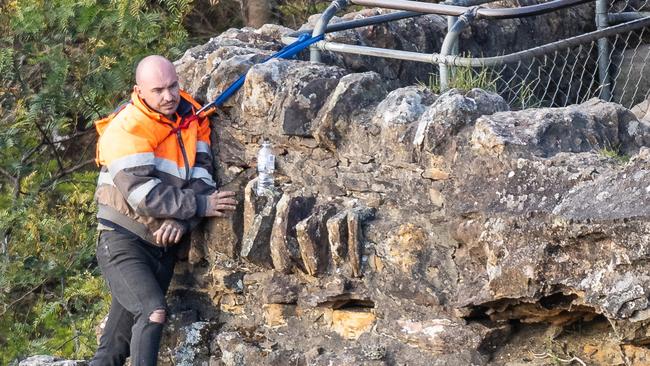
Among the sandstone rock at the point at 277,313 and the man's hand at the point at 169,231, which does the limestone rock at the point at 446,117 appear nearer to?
the sandstone rock at the point at 277,313

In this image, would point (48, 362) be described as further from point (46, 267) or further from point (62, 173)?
point (62, 173)

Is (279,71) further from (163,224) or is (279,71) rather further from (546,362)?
(546,362)

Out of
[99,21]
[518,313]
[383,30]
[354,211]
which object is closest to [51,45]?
[99,21]

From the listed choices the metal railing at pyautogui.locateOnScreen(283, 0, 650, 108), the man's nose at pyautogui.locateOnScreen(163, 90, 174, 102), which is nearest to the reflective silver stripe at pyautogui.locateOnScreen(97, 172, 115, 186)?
the man's nose at pyautogui.locateOnScreen(163, 90, 174, 102)

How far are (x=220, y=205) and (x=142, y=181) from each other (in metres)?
0.38

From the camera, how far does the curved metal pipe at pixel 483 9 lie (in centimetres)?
570

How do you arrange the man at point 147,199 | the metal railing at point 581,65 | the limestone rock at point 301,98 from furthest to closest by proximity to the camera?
the metal railing at point 581,65
the man at point 147,199
the limestone rock at point 301,98

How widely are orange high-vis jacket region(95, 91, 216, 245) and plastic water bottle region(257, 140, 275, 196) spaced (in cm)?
31

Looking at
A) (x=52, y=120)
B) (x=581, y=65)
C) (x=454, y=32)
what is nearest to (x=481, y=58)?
(x=454, y=32)

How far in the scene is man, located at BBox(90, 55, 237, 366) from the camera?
6383 millimetres

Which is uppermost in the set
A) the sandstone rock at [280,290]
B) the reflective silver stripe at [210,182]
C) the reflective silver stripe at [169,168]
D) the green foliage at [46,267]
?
the reflective silver stripe at [169,168]

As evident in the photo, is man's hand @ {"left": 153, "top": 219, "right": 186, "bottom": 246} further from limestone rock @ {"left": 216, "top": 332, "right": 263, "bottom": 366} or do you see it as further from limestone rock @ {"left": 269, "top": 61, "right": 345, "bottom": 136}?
limestone rock @ {"left": 269, "top": 61, "right": 345, "bottom": 136}

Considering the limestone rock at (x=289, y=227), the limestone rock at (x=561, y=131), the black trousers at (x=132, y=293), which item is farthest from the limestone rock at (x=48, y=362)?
the limestone rock at (x=561, y=131)

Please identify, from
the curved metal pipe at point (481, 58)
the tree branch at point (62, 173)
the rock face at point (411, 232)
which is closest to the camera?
the rock face at point (411, 232)
